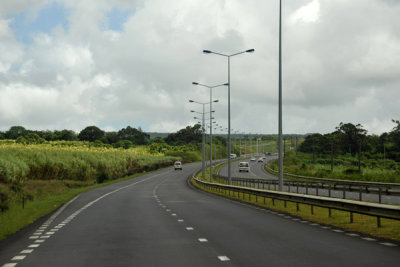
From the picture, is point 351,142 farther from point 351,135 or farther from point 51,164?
point 51,164

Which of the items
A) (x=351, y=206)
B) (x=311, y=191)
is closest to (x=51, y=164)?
(x=311, y=191)

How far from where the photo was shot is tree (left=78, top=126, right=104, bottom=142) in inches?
7613

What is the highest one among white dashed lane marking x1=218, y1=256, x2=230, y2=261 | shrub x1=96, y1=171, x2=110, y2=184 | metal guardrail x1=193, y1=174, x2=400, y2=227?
metal guardrail x1=193, y1=174, x2=400, y2=227

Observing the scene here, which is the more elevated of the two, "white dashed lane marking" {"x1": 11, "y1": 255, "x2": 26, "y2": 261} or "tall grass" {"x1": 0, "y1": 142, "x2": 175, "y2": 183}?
"tall grass" {"x1": 0, "y1": 142, "x2": 175, "y2": 183}

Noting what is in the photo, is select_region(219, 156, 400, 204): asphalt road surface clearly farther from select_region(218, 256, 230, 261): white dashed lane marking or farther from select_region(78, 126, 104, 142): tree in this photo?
select_region(78, 126, 104, 142): tree

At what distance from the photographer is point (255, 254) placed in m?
9.78

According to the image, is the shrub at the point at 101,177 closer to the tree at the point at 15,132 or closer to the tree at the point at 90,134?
the tree at the point at 15,132

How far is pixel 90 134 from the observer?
195 meters

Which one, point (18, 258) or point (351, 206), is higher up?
point (351, 206)

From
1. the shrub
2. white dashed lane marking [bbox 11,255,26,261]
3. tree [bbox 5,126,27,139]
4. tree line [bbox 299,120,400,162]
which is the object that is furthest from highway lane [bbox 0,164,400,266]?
tree [bbox 5,126,27,139]

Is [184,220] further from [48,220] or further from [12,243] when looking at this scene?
[12,243]

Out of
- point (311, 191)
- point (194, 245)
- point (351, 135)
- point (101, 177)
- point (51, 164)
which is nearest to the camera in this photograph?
point (194, 245)

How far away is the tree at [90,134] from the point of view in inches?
7613

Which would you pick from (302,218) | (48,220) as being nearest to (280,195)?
(302,218)
